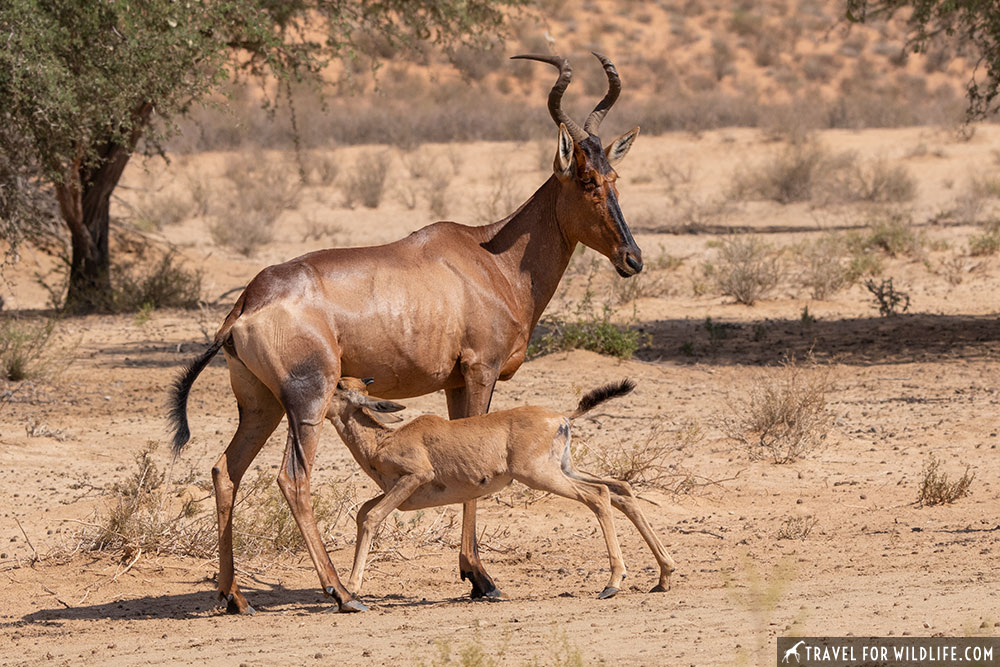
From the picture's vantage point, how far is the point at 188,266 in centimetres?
2225

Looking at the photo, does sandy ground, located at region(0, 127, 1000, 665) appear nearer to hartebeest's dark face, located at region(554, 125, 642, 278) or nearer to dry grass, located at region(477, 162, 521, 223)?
hartebeest's dark face, located at region(554, 125, 642, 278)

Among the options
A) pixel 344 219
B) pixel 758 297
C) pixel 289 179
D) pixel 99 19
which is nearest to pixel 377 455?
pixel 99 19

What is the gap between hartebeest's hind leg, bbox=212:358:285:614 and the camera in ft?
24.2

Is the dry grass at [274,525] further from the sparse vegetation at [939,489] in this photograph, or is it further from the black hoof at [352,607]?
the sparse vegetation at [939,489]

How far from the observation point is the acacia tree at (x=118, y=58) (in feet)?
39.9

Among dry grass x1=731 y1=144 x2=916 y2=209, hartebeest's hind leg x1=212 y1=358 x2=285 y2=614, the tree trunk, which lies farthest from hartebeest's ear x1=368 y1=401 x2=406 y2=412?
dry grass x1=731 y1=144 x2=916 y2=209

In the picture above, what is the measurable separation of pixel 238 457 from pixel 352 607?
1.03m

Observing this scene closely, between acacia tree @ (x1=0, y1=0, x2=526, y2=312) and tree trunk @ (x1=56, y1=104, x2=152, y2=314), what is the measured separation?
413 mm

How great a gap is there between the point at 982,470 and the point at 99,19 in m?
8.90

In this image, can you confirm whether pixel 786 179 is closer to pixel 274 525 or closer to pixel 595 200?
pixel 595 200

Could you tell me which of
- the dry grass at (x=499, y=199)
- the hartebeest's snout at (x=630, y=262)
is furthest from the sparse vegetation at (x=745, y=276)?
the hartebeest's snout at (x=630, y=262)

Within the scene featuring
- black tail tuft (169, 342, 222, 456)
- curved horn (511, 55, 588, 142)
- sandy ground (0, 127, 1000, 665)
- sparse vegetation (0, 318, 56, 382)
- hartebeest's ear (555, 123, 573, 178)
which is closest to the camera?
sandy ground (0, 127, 1000, 665)

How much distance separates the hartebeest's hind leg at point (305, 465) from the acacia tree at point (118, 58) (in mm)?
6139

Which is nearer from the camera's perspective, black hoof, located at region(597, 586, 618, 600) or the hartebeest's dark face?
black hoof, located at region(597, 586, 618, 600)
